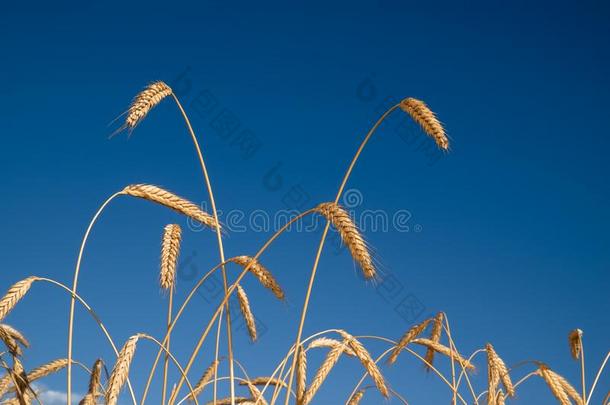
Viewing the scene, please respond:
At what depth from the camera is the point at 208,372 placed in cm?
634

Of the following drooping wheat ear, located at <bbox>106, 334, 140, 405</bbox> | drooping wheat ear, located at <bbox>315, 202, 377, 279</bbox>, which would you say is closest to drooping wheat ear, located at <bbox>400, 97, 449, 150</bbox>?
drooping wheat ear, located at <bbox>315, 202, 377, 279</bbox>

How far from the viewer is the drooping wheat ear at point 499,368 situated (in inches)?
248

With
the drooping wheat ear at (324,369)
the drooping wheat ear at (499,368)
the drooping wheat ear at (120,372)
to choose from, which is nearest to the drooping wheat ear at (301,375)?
the drooping wheat ear at (324,369)

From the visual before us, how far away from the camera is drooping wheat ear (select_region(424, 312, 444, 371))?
7197 millimetres

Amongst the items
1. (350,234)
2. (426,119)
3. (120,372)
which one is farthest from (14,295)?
(426,119)

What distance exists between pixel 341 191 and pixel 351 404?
8.62ft

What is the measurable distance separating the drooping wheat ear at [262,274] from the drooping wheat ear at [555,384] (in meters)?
2.89

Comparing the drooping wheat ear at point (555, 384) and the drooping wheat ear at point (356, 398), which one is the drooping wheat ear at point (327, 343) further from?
the drooping wheat ear at point (555, 384)

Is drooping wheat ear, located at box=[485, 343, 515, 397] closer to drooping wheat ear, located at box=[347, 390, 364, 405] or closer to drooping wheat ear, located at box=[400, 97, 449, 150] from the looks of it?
drooping wheat ear, located at box=[347, 390, 364, 405]

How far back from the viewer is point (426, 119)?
4.66 metres

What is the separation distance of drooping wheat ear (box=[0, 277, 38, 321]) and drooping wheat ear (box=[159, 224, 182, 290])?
2.92 ft

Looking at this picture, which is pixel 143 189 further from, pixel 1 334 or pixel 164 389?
pixel 164 389

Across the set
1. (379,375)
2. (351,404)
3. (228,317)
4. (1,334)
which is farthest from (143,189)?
(351,404)

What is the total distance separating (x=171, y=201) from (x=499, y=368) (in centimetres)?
369
